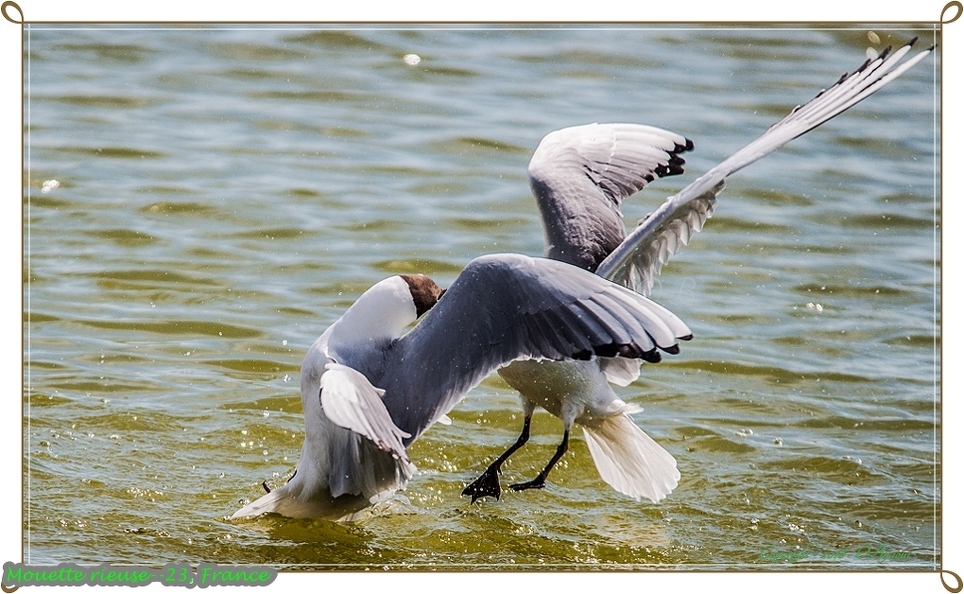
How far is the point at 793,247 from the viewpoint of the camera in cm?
748

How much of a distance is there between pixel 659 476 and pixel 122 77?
16.8 ft

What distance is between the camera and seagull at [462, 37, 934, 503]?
427 centimetres

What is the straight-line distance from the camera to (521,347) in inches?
154

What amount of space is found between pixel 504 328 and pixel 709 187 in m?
0.85

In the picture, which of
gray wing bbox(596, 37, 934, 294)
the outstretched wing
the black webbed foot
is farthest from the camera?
the black webbed foot

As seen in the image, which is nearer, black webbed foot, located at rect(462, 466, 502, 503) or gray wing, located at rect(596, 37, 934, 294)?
gray wing, located at rect(596, 37, 934, 294)

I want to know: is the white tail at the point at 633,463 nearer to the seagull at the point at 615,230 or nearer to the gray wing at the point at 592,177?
the seagull at the point at 615,230

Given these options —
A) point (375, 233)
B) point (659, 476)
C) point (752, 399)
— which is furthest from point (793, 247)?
point (659, 476)

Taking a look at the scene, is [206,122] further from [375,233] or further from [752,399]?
[752,399]
